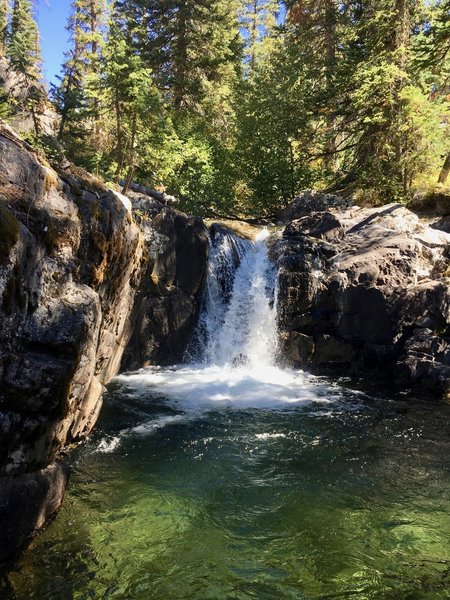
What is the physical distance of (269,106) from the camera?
19.5m

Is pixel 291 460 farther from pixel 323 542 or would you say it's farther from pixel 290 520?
pixel 323 542

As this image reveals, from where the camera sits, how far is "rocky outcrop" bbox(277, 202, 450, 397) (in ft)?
42.6

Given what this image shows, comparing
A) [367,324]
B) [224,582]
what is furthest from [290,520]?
[367,324]

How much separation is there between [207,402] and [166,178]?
9979 mm

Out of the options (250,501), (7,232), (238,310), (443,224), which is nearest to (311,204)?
(443,224)

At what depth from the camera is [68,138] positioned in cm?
1688

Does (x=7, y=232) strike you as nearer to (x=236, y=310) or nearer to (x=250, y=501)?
(x=250, y=501)

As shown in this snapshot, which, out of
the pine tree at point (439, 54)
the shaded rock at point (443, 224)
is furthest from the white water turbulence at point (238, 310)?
the pine tree at point (439, 54)

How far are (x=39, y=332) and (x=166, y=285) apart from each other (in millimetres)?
8405

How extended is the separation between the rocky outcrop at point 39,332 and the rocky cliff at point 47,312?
12 millimetres

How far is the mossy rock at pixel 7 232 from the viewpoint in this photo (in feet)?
17.1

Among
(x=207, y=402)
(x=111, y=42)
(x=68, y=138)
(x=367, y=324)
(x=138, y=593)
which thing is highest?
(x=111, y=42)

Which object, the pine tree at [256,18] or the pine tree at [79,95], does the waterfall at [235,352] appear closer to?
the pine tree at [79,95]

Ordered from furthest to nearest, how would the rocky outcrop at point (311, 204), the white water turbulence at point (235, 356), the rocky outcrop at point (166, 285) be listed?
the rocky outcrop at point (311, 204)
the rocky outcrop at point (166, 285)
the white water turbulence at point (235, 356)
